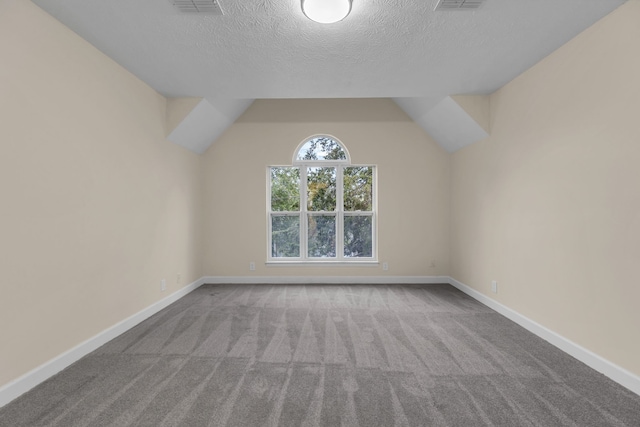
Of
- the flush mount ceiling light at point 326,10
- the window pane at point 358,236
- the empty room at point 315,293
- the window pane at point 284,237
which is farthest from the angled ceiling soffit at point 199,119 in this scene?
the window pane at point 358,236

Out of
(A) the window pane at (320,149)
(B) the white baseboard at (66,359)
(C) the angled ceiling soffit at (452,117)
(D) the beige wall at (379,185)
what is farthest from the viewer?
(A) the window pane at (320,149)

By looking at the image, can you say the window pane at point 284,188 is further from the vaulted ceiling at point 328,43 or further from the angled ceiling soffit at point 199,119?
the vaulted ceiling at point 328,43

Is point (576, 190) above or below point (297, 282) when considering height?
above

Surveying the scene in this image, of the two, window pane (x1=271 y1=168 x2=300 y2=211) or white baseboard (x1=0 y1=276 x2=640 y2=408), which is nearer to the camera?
white baseboard (x1=0 y1=276 x2=640 y2=408)

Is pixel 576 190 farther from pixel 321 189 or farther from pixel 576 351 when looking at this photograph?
pixel 321 189

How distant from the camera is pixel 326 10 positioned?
1.91 meters

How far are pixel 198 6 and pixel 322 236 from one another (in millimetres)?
3624

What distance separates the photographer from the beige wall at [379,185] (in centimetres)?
475

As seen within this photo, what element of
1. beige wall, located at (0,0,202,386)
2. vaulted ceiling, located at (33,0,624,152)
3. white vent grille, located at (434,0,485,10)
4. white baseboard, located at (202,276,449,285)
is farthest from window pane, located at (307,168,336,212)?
white vent grille, located at (434,0,485,10)

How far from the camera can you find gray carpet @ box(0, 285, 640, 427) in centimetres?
166

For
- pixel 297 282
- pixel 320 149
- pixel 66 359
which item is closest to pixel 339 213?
pixel 320 149

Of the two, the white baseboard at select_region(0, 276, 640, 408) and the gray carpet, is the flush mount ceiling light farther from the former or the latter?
the white baseboard at select_region(0, 276, 640, 408)

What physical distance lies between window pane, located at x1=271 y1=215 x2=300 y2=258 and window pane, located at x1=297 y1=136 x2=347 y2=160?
1105 millimetres

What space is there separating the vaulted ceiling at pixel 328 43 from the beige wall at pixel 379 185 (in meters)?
1.29
